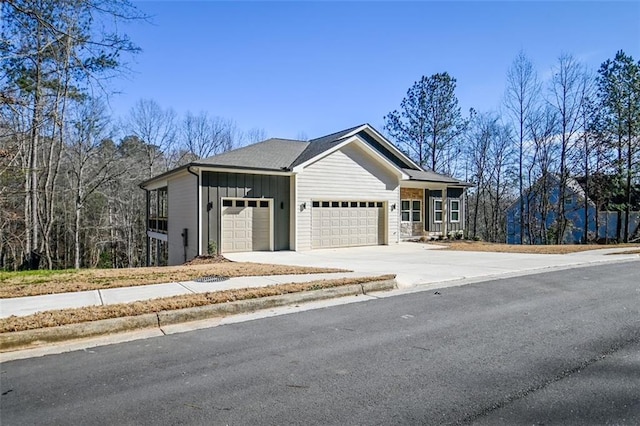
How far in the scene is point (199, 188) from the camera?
1452 cm

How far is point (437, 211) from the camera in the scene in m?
23.1

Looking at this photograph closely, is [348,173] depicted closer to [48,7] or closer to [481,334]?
[48,7]

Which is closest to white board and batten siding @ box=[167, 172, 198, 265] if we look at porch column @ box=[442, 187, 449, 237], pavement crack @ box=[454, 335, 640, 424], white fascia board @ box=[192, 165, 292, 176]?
white fascia board @ box=[192, 165, 292, 176]

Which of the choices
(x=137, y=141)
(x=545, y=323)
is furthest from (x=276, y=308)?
(x=137, y=141)

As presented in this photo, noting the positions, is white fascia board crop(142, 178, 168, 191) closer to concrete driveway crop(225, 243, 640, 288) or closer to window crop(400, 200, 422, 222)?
concrete driveway crop(225, 243, 640, 288)

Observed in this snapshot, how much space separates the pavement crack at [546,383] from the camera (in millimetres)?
2787

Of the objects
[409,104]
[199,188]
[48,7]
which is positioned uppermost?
[409,104]

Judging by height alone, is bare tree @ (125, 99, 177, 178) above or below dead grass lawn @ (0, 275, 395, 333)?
above

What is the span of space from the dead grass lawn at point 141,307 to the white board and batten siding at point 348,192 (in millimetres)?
9556

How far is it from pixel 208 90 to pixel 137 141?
18991 millimetres

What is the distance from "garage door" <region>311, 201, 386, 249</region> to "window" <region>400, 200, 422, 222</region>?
306cm

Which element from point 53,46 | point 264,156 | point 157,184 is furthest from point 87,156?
point 53,46

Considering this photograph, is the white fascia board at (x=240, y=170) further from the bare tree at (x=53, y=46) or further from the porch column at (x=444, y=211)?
the porch column at (x=444, y=211)

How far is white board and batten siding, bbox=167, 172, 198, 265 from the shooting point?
15.2m
